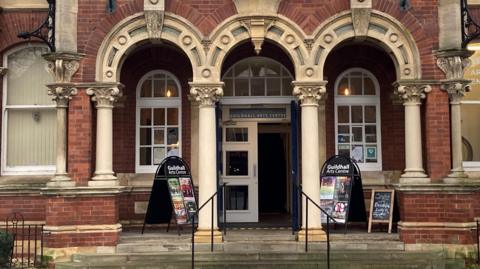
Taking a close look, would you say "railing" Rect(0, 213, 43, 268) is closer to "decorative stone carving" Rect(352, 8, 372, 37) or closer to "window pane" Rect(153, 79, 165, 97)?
"window pane" Rect(153, 79, 165, 97)

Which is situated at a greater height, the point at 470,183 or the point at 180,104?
the point at 180,104

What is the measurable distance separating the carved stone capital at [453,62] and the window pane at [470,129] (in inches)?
65.4

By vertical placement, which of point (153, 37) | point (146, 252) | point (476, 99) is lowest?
point (146, 252)

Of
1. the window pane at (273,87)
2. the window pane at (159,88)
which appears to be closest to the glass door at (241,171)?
the window pane at (273,87)

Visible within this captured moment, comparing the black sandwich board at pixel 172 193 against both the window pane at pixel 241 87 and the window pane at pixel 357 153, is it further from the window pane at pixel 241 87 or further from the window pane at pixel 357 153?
the window pane at pixel 357 153

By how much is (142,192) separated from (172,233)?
134cm

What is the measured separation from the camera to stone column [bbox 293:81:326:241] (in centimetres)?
1080

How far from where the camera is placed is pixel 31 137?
1225cm

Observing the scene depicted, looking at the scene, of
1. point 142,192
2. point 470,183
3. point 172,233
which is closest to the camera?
point 470,183

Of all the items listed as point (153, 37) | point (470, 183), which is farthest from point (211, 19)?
point (470, 183)

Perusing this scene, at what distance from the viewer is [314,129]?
10.9 metres

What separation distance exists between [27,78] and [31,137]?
1.26 meters

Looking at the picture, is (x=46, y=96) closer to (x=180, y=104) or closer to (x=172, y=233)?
(x=180, y=104)

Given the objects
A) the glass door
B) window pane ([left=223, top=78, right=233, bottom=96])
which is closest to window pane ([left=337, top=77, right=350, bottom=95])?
the glass door
